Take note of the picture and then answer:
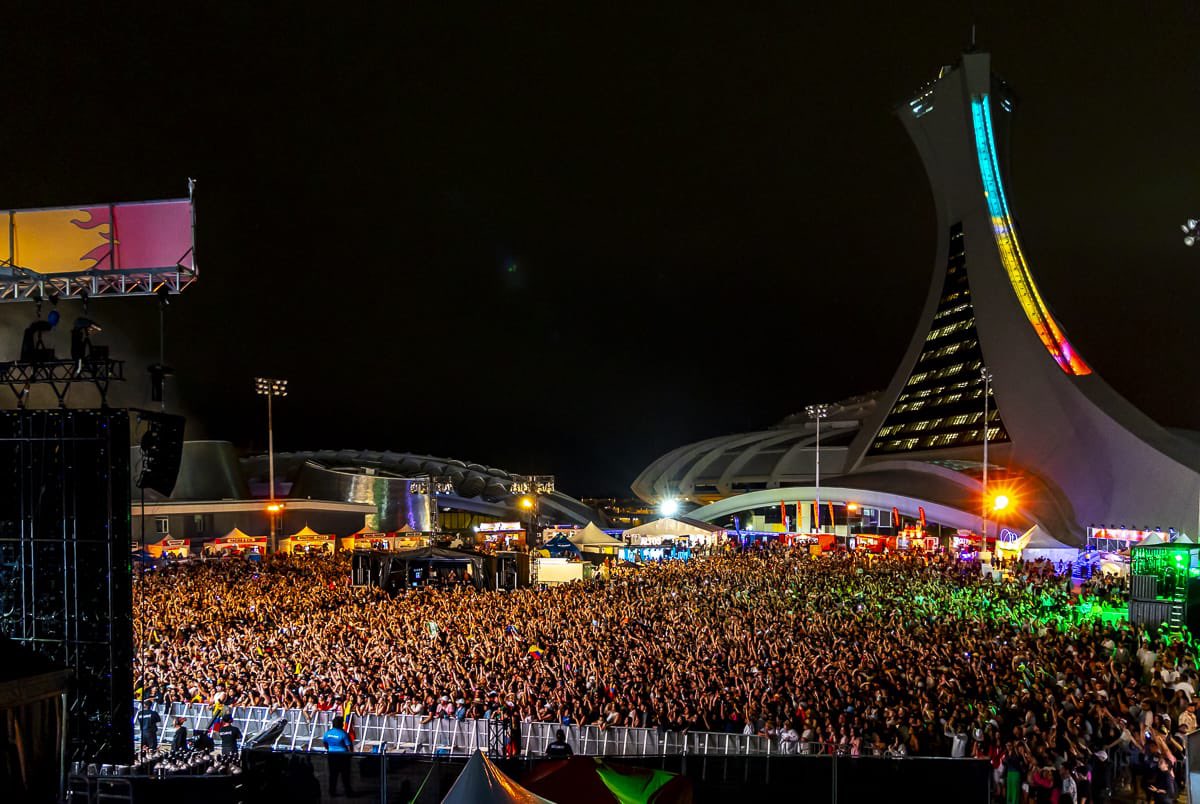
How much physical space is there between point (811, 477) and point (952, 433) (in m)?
8.88

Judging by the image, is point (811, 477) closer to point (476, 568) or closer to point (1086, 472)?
point (1086, 472)

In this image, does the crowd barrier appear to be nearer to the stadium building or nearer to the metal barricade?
the metal barricade

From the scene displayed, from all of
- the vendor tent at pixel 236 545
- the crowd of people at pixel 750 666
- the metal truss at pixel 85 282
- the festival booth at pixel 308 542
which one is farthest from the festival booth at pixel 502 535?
the metal truss at pixel 85 282

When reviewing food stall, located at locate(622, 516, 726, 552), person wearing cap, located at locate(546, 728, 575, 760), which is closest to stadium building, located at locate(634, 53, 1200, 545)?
food stall, located at locate(622, 516, 726, 552)

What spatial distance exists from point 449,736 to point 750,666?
3831mm

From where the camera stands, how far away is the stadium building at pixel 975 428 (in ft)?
111

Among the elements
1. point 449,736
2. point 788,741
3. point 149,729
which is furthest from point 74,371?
point 788,741

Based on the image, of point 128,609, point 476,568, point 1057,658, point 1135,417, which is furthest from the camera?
point 1135,417

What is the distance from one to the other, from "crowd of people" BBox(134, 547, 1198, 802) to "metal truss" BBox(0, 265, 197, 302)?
4770mm

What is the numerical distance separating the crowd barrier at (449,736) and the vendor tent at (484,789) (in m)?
2.86

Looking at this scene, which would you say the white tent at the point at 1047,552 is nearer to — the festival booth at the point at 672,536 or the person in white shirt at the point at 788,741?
the festival booth at the point at 672,536

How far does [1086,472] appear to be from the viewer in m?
35.2

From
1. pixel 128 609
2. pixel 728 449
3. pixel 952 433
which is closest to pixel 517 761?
pixel 128 609

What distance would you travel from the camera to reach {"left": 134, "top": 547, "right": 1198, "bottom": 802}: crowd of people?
816cm
